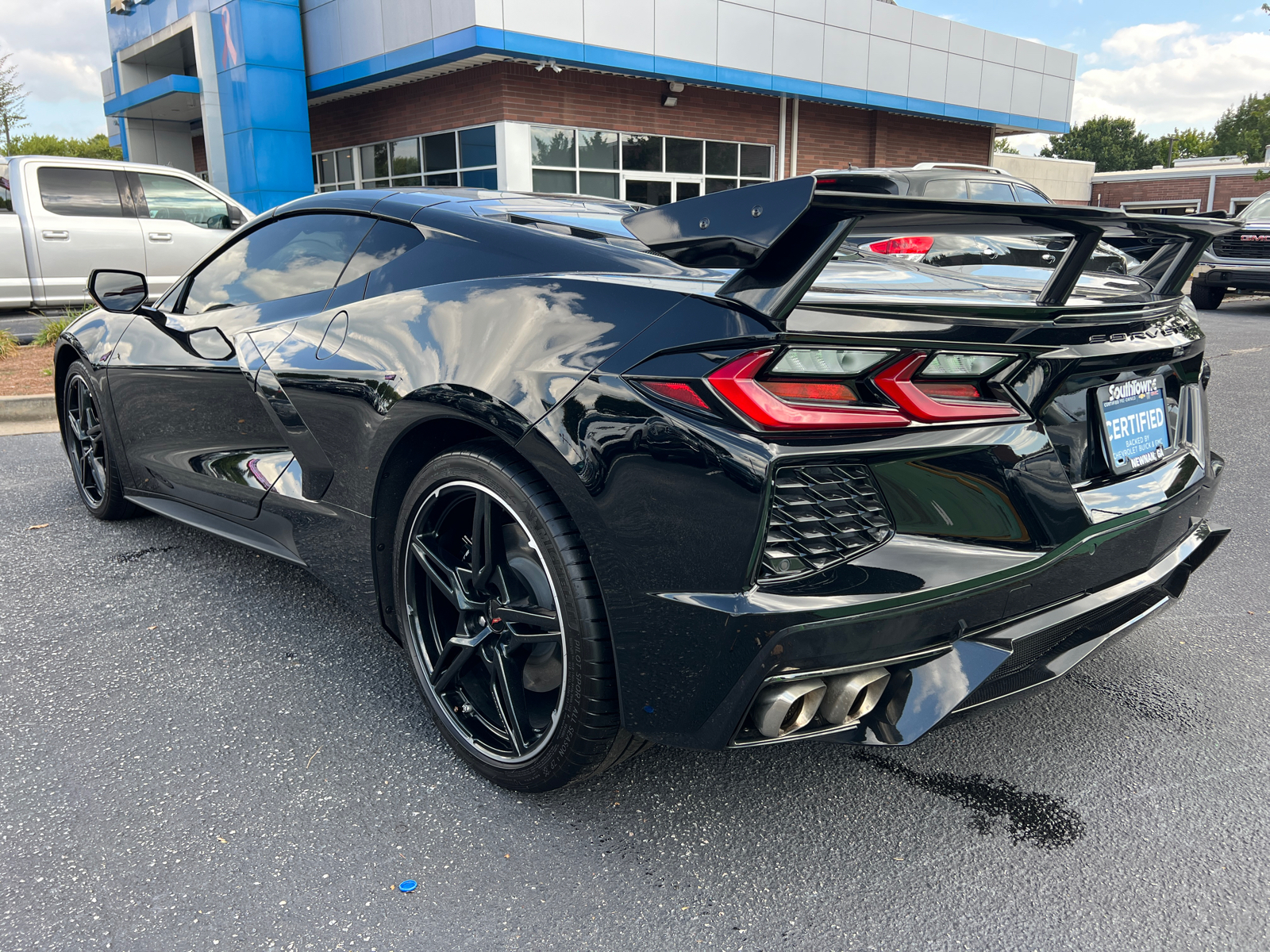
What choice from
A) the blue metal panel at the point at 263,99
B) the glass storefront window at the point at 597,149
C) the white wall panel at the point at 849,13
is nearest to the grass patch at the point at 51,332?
the blue metal panel at the point at 263,99

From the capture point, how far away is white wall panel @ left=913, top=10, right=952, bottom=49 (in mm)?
22500

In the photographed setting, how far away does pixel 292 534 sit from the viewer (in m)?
2.82

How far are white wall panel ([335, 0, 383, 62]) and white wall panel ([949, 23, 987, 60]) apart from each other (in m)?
14.8

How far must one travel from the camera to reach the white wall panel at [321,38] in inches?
693

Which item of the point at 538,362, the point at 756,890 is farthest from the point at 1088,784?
the point at 538,362

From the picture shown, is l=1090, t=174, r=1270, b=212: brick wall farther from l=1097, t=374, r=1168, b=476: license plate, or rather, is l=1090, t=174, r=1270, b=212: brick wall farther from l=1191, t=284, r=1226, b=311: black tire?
l=1097, t=374, r=1168, b=476: license plate

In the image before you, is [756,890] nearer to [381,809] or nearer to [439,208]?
[381,809]

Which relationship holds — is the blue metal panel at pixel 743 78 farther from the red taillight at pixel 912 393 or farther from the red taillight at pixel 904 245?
the red taillight at pixel 912 393

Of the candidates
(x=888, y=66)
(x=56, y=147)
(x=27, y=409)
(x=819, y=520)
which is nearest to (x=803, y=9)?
(x=888, y=66)

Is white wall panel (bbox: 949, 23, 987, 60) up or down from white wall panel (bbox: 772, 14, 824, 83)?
up

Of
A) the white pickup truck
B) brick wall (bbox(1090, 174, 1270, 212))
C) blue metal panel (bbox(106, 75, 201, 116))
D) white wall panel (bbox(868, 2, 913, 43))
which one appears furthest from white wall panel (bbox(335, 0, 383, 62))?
brick wall (bbox(1090, 174, 1270, 212))

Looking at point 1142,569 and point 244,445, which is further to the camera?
point 244,445

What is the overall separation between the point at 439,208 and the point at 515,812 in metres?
1.60

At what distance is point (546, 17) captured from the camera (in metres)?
15.7
